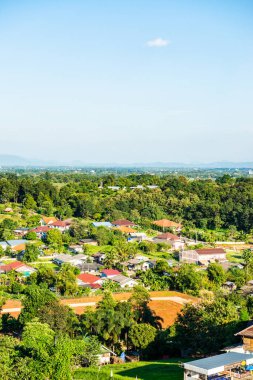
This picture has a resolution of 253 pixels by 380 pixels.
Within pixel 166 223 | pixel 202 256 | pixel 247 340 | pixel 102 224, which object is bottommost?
pixel 202 256

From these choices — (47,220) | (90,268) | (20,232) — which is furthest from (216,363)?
(47,220)

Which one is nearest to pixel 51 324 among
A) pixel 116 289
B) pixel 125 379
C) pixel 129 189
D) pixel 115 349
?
pixel 115 349

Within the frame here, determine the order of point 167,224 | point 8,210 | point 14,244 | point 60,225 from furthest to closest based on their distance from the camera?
point 8,210 < point 167,224 < point 60,225 < point 14,244

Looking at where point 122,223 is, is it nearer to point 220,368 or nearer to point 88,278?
point 88,278

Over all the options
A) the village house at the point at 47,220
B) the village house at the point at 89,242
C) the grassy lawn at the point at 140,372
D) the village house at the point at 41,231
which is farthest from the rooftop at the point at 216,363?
the village house at the point at 47,220

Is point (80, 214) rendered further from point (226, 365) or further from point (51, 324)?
point (226, 365)

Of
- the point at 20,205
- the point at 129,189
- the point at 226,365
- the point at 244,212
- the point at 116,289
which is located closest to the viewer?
the point at 226,365

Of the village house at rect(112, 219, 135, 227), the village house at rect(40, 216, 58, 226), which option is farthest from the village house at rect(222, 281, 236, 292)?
the village house at rect(40, 216, 58, 226)
